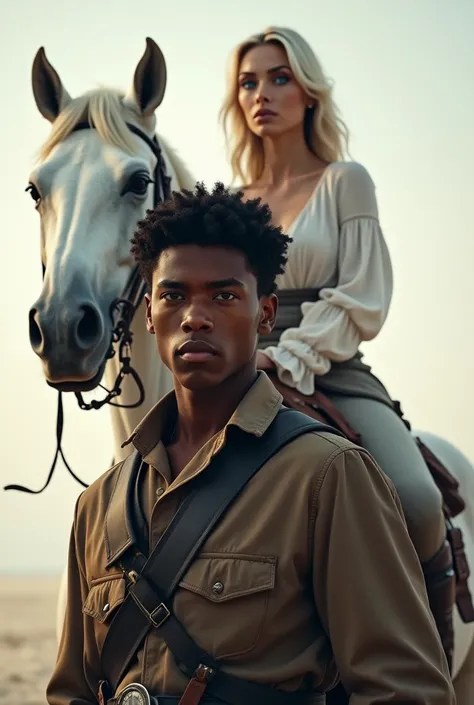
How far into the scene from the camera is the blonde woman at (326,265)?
4.12 meters

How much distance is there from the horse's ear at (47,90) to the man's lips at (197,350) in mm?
2492

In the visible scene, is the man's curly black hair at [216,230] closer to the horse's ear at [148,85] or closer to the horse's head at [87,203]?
the horse's head at [87,203]

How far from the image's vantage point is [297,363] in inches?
160

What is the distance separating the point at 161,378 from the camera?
428 cm

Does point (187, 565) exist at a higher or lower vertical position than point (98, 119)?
lower

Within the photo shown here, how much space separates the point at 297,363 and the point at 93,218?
0.85 m

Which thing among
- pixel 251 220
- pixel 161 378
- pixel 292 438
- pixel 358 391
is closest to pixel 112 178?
pixel 161 378

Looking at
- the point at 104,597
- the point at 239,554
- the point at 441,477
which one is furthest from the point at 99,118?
the point at 239,554

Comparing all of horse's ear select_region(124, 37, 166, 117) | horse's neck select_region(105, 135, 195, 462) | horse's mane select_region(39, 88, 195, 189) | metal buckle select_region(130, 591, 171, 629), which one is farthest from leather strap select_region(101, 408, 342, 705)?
horse's ear select_region(124, 37, 166, 117)

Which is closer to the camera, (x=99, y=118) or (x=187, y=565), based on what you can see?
(x=187, y=565)

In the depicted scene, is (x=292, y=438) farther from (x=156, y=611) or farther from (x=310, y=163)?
(x=310, y=163)

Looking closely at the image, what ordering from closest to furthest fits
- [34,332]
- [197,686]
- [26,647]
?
1. [197,686]
2. [34,332]
3. [26,647]

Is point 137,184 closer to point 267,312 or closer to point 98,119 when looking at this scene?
point 98,119

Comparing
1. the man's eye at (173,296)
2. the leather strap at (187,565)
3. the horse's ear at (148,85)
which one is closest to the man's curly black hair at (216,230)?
the man's eye at (173,296)
